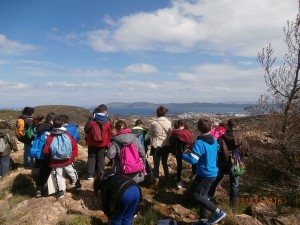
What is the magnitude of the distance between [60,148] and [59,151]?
0.08 metres

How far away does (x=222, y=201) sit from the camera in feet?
23.0

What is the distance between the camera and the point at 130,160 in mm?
6578

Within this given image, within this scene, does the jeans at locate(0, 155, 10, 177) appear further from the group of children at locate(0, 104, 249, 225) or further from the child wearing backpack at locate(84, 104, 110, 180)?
the child wearing backpack at locate(84, 104, 110, 180)

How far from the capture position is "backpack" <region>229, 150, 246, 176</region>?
637 cm

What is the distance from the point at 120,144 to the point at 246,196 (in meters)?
3.50

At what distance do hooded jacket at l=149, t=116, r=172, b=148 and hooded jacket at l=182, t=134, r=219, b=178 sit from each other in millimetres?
2164

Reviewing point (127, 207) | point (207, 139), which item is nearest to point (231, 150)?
point (207, 139)

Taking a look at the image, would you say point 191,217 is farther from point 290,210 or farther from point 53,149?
point 53,149

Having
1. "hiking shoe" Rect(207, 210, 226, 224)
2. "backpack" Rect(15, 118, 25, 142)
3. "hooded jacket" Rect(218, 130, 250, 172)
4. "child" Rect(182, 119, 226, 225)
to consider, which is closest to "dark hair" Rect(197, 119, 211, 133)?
"child" Rect(182, 119, 226, 225)

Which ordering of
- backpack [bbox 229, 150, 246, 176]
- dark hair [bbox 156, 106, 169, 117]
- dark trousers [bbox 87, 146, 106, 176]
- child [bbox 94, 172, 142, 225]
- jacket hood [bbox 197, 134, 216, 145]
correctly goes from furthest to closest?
dark trousers [bbox 87, 146, 106, 176]
dark hair [bbox 156, 106, 169, 117]
backpack [bbox 229, 150, 246, 176]
jacket hood [bbox 197, 134, 216, 145]
child [bbox 94, 172, 142, 225]

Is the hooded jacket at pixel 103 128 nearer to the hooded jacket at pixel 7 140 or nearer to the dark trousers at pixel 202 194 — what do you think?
the dark trousers at pixel 202 194

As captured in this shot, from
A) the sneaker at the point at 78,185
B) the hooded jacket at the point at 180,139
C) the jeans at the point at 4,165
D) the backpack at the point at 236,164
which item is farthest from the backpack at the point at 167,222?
the jeans at the point at 4,165

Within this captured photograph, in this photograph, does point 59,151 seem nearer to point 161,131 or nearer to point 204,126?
point 161,131

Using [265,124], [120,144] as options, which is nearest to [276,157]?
[265,124]
